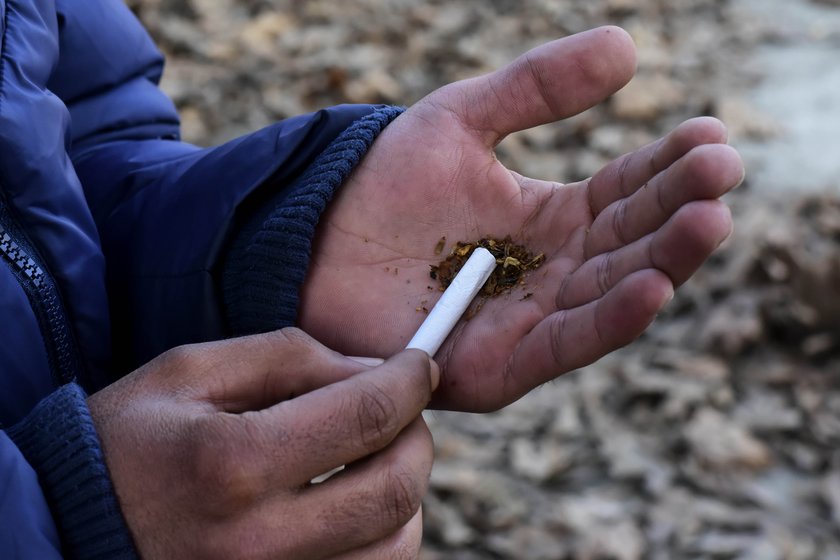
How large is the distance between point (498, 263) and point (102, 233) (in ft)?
1.87

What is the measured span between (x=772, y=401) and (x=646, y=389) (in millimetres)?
296

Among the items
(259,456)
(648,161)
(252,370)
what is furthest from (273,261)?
(648,161)

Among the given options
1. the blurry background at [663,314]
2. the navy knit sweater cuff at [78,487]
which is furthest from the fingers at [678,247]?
the blurry background at [663,314]

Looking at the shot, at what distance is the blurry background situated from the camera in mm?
1919

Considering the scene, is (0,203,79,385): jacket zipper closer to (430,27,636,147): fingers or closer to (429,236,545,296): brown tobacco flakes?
(429,236,545,296): brown tobacco flakes

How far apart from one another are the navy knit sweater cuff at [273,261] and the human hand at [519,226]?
7cm

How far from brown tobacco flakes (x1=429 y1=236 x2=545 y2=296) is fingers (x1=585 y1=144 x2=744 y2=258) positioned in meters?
0.10

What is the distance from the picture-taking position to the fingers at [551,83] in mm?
1242

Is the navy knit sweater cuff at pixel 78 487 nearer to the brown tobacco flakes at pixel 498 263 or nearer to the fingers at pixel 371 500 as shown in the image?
the fingers at pixel 371 500

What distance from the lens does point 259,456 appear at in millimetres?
880

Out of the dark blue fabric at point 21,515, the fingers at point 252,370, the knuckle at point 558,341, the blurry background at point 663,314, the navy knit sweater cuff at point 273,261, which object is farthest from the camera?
the blurry background at point 663,314

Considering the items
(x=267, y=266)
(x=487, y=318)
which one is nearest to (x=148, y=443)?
(x=267, y=266)

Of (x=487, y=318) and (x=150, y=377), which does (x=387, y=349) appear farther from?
(x=150, y=377)

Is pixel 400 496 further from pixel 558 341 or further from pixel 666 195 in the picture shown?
pixel 666 195
